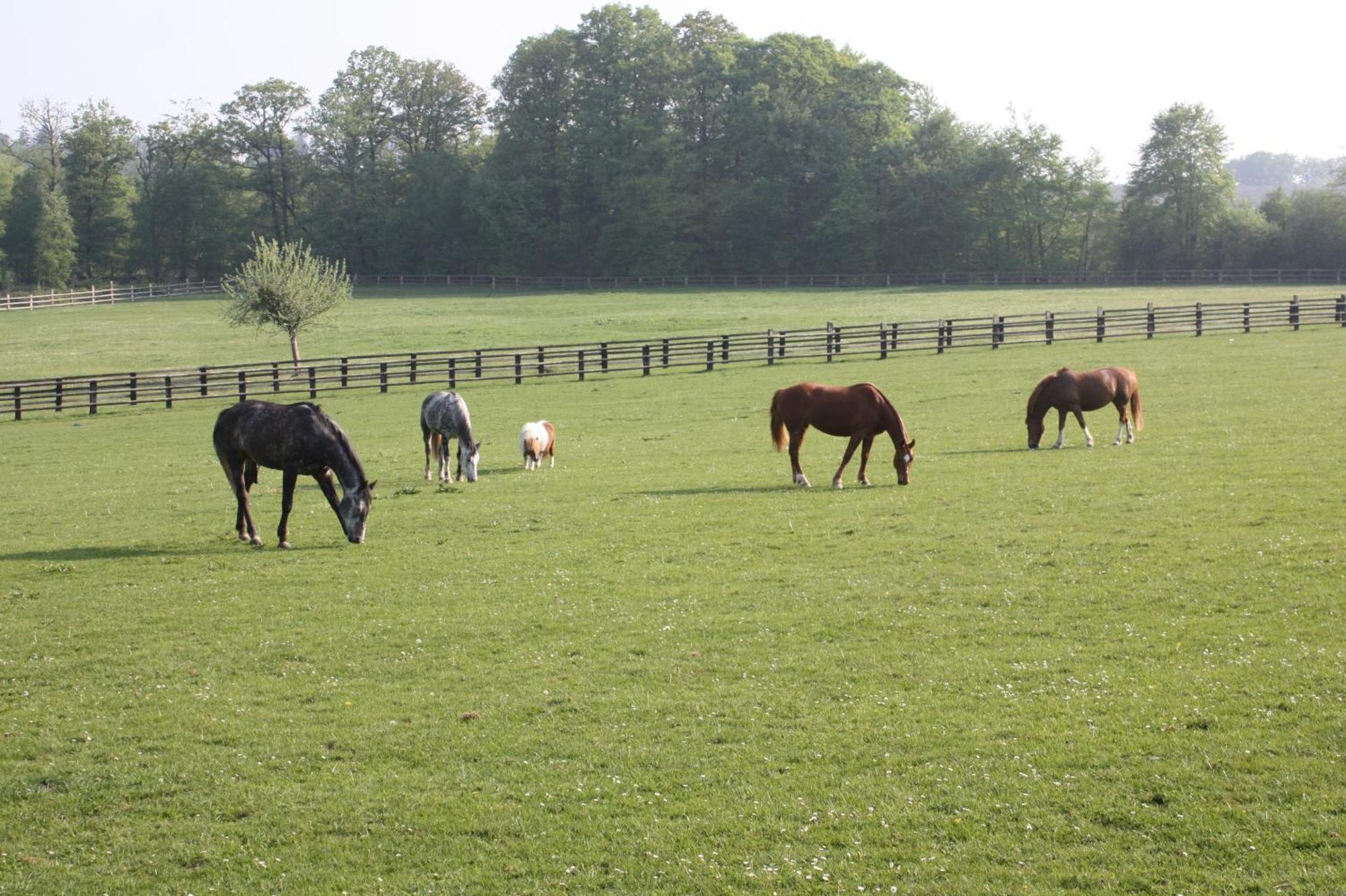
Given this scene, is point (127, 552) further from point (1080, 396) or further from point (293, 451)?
point (1080, 396)

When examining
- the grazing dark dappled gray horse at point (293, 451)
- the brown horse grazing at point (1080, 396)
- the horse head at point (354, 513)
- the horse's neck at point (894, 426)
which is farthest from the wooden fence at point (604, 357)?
the horse head at point (354, 513)

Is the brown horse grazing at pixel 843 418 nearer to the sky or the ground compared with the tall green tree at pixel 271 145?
nearer to the ground

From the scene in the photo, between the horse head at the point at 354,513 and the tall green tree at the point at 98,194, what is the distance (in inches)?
3304

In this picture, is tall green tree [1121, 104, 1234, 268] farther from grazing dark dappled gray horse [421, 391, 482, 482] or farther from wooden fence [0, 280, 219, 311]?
grazing dark dappled gray horse [421, 391, 482, 482]

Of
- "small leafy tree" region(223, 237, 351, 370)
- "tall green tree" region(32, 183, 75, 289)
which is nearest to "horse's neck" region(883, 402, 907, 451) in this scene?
"small leafy tree" region(223, 237, 351, 370)

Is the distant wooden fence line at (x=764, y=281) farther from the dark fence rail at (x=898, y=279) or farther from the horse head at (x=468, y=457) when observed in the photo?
the horse head at (x=468, y=457)

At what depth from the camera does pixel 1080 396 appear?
18.5m

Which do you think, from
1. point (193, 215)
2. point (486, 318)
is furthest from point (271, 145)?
point (486, 318)

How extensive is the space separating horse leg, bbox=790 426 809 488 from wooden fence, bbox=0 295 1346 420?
61.4 feet

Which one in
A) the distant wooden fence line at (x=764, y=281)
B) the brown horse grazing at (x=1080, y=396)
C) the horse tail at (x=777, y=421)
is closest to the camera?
the horse tail at (x=777, y=421)

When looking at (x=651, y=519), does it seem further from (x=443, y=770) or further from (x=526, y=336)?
(x=526, y=336)

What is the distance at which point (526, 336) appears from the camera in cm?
5328

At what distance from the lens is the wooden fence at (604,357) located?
32.4 metres

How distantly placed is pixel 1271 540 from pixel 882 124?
3121 inches
